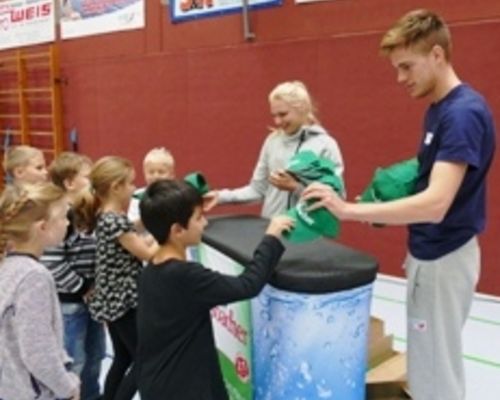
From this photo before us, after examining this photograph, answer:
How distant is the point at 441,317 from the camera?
64.0 inches

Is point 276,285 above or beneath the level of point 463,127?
beneath

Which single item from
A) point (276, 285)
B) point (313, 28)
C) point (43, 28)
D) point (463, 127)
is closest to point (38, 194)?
point (276, 285)

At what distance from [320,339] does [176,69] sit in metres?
4.42

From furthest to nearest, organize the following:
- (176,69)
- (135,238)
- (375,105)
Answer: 1. (176,69)
2. (375,105)
3. (135,238)

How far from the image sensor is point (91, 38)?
668 cm

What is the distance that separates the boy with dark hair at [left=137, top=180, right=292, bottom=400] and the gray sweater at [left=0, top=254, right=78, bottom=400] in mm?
228

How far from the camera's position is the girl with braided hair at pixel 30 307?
1.49m

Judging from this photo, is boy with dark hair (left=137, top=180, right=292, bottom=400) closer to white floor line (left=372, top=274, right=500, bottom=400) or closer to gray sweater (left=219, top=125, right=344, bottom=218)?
gray sweater (left=219, top=125, right=344, bottom=218)

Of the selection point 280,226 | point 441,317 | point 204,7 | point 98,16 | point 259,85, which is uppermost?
point 98,16

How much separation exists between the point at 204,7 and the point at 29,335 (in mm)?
4299

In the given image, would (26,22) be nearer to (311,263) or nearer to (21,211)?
(21,211)

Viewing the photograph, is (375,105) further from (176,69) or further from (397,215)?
(397,215)

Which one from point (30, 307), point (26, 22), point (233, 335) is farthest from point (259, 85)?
point (26, 22)

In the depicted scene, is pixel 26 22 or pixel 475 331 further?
pixel 26 22
